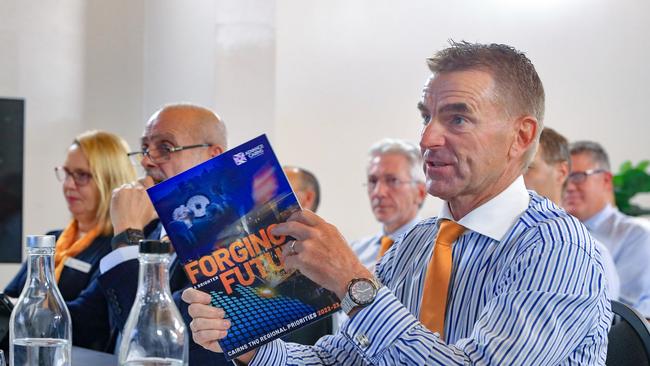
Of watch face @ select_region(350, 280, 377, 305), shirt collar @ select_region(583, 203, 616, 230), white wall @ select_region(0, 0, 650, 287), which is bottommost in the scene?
shirt collar @ select_region(583, 203, 616, 230)

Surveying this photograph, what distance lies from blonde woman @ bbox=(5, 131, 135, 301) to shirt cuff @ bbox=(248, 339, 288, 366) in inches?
87.9

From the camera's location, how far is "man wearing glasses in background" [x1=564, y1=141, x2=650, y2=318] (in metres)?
4.74

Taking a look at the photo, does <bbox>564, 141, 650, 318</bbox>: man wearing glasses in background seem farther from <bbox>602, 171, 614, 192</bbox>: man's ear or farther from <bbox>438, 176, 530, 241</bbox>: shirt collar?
<bbox>438, 176, 530, 241</bbox>: shirt collar

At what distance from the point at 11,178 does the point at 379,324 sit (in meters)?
3.60

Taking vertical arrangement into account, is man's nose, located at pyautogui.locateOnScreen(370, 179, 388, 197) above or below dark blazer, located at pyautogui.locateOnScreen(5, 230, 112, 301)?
above

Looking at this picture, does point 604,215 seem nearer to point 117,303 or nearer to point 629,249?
point 629,249

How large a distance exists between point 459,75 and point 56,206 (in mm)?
4309

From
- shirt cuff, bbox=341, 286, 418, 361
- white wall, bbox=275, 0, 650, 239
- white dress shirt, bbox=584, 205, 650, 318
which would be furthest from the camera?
white wall, bbox=275, 0, 650, 239

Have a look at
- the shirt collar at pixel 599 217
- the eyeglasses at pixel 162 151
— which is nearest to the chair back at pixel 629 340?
the eyeglasses at pixel 162 151

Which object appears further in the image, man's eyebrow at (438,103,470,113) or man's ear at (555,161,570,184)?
man's ear at (555,161,570,184)

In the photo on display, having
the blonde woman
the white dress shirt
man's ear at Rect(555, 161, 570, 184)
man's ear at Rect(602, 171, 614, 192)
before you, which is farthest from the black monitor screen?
man's ear at Rect(602, 171, 614, 192)

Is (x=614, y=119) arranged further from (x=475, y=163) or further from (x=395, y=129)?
(x=475, y=163)

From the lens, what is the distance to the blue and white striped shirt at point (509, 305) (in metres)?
1.51

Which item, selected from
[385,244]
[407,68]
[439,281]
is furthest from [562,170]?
[439,281]
